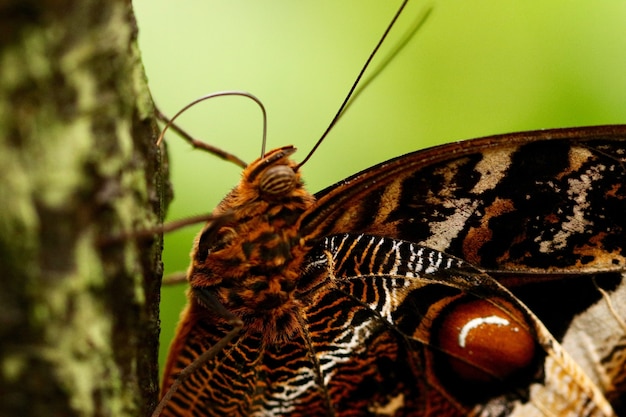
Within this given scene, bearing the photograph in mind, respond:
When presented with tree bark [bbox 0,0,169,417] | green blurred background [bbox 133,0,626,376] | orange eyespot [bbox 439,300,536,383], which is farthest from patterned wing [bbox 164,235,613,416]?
green blurred background [bbox 133,0,626,376]

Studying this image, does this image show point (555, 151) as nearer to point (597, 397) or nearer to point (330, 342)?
point (597, 397)

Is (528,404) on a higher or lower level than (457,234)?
lower

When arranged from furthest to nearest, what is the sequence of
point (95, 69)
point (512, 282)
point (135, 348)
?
1. point (512, 282)
2. point (135, 348)
3. point (95, 69)

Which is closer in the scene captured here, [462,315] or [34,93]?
[34,93]

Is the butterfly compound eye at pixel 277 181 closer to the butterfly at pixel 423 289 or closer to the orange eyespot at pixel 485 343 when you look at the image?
the butterfly at pixel 423 289

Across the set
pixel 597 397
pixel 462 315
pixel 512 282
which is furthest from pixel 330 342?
pixel 597 397

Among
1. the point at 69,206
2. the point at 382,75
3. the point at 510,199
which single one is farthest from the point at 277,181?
the point at 382,75

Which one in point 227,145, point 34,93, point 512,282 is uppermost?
point 227,145

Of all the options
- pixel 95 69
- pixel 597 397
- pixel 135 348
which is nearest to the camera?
pixel 95 69
